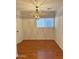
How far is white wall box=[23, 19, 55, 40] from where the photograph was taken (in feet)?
41.8

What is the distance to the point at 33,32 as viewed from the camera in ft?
42.1

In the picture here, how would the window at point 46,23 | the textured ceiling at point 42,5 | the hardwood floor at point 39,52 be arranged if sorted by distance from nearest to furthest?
the hardwood floor at point 39,52, the textured ceiling at point 42,5, the window at point 46,23

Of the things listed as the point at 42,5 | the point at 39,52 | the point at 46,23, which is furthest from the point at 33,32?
the point at 39,52

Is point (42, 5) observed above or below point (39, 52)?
above

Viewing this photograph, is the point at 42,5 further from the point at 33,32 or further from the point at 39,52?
the point at 33,32

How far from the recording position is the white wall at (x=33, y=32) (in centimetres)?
1273

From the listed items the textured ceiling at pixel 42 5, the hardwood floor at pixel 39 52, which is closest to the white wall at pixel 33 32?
the textured ceiling at pixel 42 5

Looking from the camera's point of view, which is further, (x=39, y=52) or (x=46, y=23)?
(x=46, y=23)

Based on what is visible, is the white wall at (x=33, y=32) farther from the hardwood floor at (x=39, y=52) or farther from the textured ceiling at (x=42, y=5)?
the hardwood floor at (x=39, y=52)

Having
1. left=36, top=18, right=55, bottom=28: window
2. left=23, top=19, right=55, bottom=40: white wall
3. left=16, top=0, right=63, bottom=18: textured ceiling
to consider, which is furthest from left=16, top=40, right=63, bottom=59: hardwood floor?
left=36, top=18, right=55, bottom=28: window

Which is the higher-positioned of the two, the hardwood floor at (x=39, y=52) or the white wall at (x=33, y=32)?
the white wall at (x=33, y=32)

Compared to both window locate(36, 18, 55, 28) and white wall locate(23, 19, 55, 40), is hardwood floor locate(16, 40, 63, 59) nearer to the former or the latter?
white wall locate(23, 19, 55, 40)
